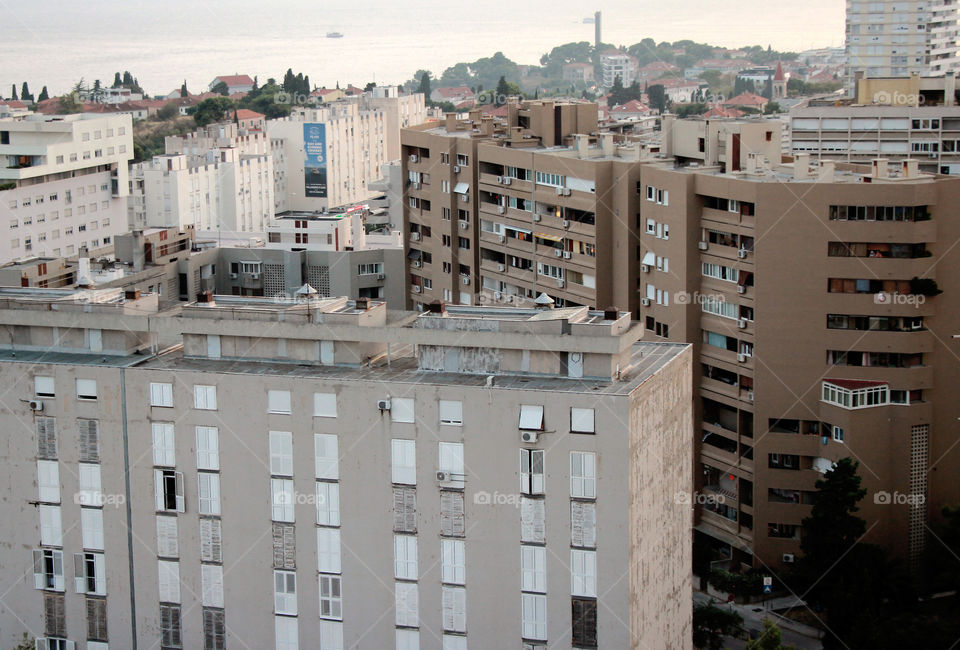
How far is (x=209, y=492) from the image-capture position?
1806 centimetres

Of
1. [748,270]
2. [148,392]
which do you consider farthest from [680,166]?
[148,392]

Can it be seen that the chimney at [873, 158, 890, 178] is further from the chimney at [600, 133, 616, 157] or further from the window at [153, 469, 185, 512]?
the window at [153, 469, 185, 512]

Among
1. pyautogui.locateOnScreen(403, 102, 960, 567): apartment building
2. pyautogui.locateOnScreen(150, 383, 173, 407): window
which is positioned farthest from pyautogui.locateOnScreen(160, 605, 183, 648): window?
pyautogui.locateOnScreen(403, 102, 960, 567): apartment building

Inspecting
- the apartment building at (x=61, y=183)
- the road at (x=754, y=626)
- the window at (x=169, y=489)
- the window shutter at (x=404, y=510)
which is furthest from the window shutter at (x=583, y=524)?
the apartment building at (x=61, y=183)

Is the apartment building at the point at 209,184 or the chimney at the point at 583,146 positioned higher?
the chimney at the point at 583,146

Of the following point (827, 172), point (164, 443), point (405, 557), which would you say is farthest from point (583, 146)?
point (405, 557)

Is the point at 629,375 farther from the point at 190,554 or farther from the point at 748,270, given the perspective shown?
the point at 748,270

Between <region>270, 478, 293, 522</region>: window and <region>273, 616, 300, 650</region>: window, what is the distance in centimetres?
128

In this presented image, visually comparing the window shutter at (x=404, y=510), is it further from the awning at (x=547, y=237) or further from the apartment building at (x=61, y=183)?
the apartment building at (x=61, y=183)

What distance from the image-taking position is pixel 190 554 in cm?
1822

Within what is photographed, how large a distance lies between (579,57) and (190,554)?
612 ft

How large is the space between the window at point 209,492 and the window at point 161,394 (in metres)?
0.99

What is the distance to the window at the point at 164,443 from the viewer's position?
18.1m

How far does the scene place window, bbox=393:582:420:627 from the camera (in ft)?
57.4
